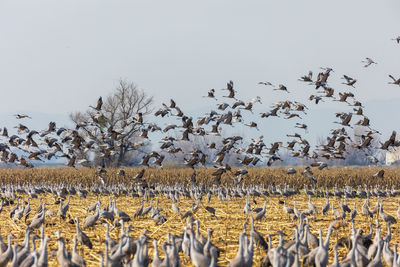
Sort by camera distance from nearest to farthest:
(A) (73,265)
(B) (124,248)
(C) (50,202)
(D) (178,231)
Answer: (A) (73,265) < (B) (124,248) < (D) (178,231) < (C) (50,202)

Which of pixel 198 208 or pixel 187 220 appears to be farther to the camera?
pixel 198 208

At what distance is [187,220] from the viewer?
18859 mm

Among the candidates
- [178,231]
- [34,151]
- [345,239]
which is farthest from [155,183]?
[345,239]

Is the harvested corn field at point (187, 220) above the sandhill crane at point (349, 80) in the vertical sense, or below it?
below

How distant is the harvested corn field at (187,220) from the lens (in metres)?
12.8

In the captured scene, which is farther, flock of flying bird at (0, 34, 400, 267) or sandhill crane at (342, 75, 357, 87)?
sandhill crane at (342, 75, 357, 87)

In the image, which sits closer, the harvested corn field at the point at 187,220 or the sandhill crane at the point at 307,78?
the harvested corn field at the point at 187,220

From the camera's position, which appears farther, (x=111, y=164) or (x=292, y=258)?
(x=111, y=164)

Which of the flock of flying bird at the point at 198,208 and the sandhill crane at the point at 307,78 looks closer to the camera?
the flock of flying bird at the point at 198,208

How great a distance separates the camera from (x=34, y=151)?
3170cm


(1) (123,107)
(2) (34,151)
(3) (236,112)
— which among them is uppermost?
(1) (123,107)

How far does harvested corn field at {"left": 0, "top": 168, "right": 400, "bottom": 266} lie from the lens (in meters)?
12.8

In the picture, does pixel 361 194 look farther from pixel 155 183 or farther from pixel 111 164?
pixel 111 164

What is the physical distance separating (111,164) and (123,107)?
857cm
